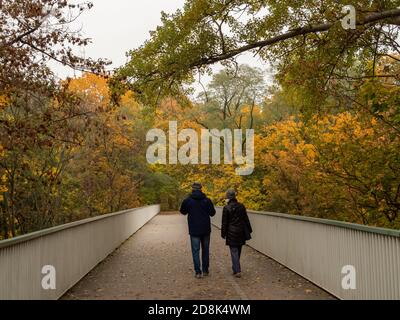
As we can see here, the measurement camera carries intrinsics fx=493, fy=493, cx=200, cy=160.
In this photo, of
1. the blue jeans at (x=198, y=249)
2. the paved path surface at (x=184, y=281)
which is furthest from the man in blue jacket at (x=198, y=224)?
the paved path surface at (x=184, y=281)

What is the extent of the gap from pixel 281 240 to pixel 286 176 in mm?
14299

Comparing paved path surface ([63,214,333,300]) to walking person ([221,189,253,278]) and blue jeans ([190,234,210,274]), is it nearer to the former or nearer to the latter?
blue jeans ([190,234,210,274])

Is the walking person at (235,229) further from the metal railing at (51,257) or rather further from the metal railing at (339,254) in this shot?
the metal railing at (51,257)

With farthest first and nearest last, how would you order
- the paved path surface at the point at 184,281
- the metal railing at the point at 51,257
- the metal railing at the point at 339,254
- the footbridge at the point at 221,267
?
the paved path surface at the point at 184,281 < the footbridge at the point at 221,267 < the metal railing at the point at 339,254 < the metal railing at the point at 51,257

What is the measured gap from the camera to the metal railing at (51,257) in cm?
588

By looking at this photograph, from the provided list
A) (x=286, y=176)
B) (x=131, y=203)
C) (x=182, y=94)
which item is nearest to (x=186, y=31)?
(x=182, y=94)

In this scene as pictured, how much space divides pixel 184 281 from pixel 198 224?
1189 mm

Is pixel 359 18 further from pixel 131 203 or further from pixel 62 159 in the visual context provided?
pixel 131 203

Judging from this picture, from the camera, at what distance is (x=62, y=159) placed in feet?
68.0

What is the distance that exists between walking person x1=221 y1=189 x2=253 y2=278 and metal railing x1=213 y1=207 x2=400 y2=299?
44.7 inches

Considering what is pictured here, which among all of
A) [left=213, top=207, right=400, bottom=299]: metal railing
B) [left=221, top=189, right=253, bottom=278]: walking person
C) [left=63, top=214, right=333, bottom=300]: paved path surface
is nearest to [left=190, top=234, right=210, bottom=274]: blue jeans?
[left=63, top=214, right=333, bottom=300]: paved path surface

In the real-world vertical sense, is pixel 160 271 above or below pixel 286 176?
below

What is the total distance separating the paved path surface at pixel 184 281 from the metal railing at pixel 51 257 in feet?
1.06
